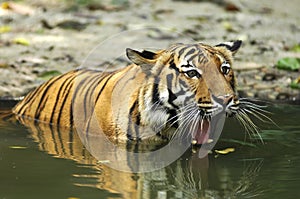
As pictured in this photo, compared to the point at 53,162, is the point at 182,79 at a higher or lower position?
higher

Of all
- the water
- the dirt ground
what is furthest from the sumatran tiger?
the dirt ground

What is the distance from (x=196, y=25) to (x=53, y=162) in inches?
216

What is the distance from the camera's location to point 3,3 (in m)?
10.9

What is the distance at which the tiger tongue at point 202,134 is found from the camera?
5.68m

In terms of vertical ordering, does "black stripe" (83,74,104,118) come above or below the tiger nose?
below

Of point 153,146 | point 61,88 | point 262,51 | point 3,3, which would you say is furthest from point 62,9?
point 153,146

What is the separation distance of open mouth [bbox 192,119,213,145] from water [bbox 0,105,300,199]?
0.11m

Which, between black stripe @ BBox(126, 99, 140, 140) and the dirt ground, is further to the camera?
the dirt ground

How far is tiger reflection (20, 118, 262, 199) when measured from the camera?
4.59 m

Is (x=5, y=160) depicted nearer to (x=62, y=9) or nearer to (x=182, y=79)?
(x=182, y=79)

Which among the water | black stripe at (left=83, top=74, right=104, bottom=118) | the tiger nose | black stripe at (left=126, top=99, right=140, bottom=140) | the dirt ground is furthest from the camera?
the dirt ground

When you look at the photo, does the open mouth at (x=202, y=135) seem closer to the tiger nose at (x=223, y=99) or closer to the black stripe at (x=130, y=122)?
the tiger nose at (x=223, y=99)

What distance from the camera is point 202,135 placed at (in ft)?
18.9

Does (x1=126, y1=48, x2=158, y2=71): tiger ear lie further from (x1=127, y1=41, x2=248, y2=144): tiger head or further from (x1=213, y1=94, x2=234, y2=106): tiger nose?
(x1=213, y1=94, x2=234, y2=106): tiger nose
